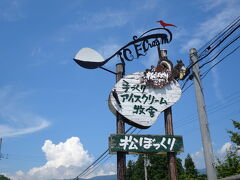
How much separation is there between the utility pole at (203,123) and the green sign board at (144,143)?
1.16 metres

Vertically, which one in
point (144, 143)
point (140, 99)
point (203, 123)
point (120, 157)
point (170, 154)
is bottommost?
point (120, 157)

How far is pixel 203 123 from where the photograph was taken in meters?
9.12

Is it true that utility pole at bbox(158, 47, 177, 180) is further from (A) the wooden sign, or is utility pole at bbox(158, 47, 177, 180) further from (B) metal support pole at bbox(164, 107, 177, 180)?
(A) the wooden sign

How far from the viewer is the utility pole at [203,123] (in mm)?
8586

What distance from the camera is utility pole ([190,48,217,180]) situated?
859cm

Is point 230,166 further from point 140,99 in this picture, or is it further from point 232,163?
point 140,99

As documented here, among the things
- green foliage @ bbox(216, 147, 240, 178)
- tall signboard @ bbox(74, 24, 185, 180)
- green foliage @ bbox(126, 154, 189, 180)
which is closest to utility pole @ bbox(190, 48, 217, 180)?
tall signboard @ bbox(74, 24, 185, 180)

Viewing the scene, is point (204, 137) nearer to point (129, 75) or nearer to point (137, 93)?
point (137, 93)

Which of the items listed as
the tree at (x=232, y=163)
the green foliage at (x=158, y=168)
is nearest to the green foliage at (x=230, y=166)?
the tree at (x=232, y=163)

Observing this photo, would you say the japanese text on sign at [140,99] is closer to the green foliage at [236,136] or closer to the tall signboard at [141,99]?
the tall signboard at [141,99]

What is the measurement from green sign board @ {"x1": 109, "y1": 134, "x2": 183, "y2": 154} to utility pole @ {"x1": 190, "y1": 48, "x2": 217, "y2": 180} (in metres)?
1.16

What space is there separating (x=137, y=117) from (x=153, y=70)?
6.85ft

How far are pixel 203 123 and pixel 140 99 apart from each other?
244 cm

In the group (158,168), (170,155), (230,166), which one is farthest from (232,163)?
(158,168)
